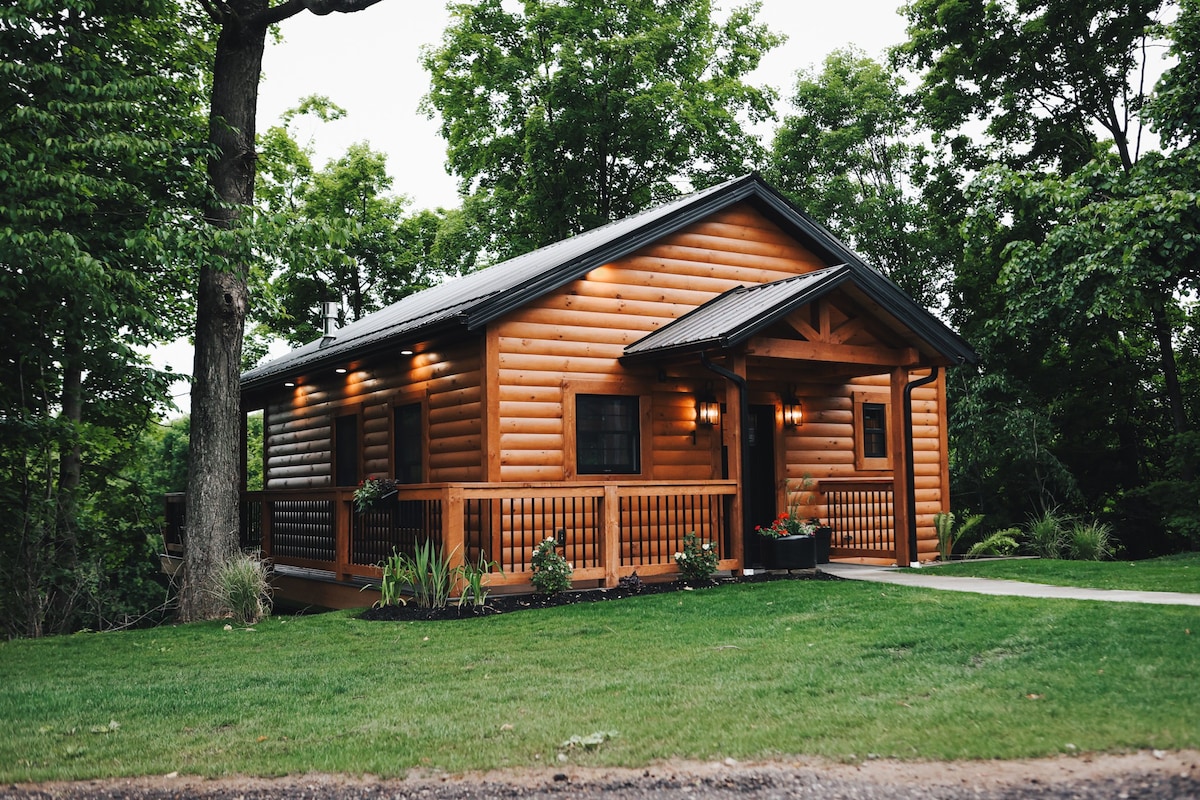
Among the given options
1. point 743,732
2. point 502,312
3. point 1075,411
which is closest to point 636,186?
point 1075,411

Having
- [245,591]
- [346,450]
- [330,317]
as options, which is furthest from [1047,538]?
[330,317]

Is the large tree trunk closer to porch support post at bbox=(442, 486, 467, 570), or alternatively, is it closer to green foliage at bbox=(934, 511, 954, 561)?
porch support post at bbox=(442, 486, 467, 570)

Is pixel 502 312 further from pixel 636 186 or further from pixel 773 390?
pixel 636 186

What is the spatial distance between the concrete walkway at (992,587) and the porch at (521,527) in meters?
1.19

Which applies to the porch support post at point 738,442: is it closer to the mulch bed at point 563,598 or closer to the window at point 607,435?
the mulch bed at point 563,598

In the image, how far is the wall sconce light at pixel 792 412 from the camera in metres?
14.4

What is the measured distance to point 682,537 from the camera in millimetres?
11766

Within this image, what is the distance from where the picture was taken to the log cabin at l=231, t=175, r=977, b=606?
38.4 ft

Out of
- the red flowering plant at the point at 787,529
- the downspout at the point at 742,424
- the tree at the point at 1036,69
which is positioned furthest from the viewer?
the tree at the point at 1036,69

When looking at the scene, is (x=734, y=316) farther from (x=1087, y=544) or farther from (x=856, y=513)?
(x=1087, y=544)

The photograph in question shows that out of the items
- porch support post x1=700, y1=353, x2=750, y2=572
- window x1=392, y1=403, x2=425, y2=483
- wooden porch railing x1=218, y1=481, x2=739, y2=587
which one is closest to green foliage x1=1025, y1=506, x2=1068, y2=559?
wooden porch railing x1=218, y1=481, x2=739, y2=587

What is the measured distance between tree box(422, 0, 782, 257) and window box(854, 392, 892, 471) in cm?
1458

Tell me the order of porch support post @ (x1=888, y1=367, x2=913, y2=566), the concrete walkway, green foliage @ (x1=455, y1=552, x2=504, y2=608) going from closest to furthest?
1. the concrete walkway
2. green foliage @ (x1=455, y1=552, x2=504, y2=608)
3. porch support post @ (x1=888, y1=367, x2=913, y2=566)

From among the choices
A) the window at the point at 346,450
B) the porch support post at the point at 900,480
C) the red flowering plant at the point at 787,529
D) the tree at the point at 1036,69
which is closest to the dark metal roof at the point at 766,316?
the porch support post at the point at 900,480
